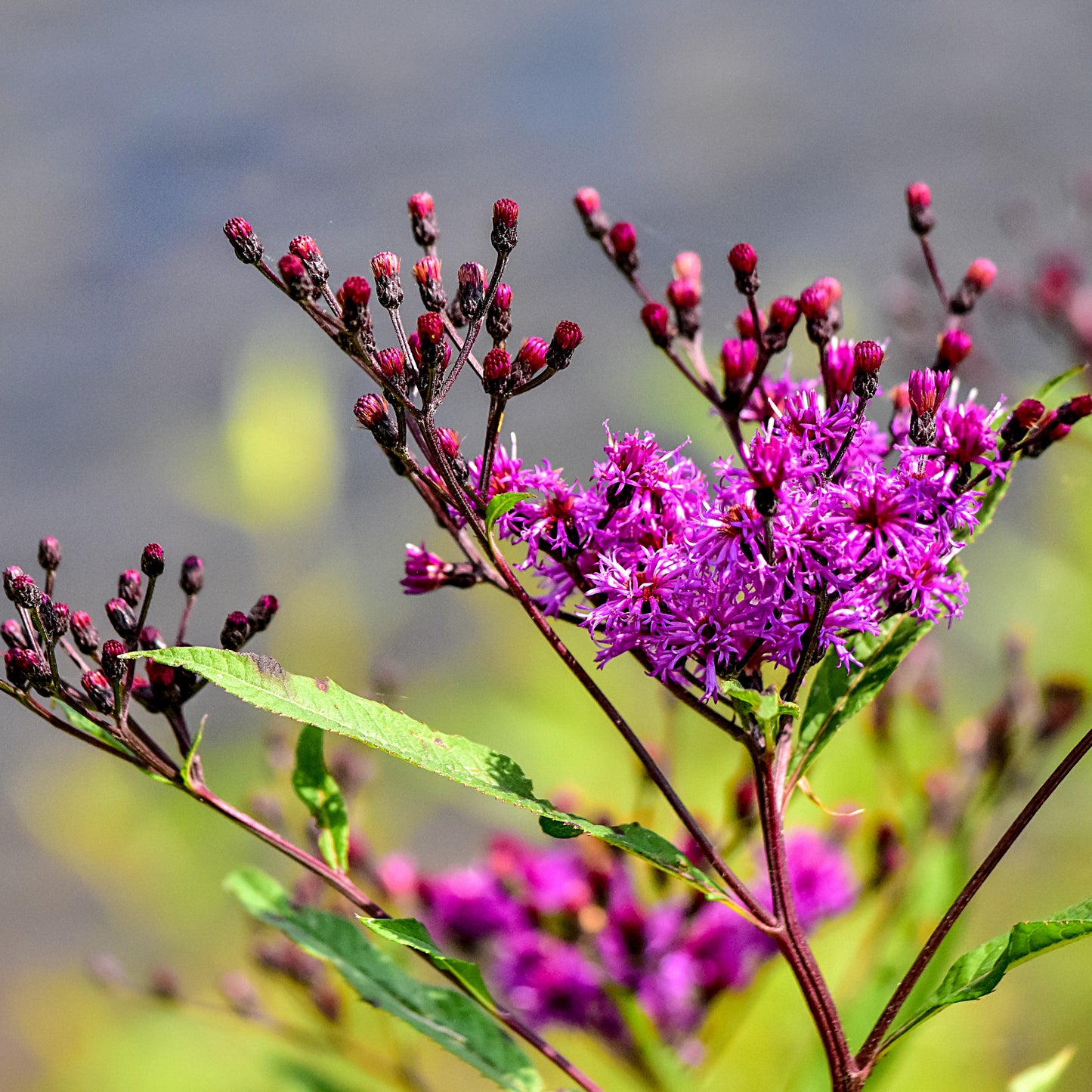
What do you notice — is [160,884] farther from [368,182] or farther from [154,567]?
[368,182]

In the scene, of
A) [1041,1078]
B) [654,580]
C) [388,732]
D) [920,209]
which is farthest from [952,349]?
[1041,1078]

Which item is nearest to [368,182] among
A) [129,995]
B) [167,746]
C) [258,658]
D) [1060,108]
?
[167,746]

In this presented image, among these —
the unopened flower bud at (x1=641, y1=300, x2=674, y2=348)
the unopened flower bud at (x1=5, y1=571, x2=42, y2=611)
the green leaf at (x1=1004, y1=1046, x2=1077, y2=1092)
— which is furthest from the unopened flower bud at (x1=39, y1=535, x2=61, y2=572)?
the green leaf at (x1=1004, y1=1046, x2=1077, y2=1092)

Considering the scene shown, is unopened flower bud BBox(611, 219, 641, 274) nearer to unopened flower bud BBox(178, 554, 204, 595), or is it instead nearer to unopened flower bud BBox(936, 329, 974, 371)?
unopened flower bud BBox(936, 329, 974, 371)

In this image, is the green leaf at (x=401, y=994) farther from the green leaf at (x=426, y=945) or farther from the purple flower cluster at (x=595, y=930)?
the purple flower cluster at (x=595, y=930)

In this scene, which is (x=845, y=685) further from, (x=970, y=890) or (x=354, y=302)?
(x=354, y=302)
